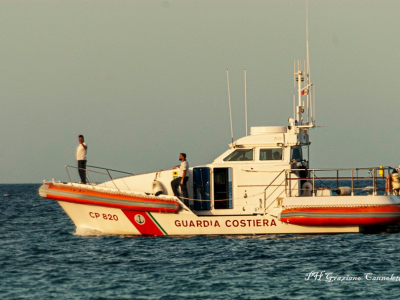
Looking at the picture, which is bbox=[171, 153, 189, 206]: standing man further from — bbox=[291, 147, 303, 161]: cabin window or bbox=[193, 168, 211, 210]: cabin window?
bbox=[291, 147, 303, 161]: cabin window

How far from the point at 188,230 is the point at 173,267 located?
3.36 meters

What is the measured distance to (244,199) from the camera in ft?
60.5

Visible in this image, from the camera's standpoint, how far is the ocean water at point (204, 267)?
12.7 m

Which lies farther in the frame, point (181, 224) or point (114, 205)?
point (181, 224)

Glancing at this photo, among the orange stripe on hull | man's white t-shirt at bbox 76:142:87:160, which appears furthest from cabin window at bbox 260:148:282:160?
man's white t-shirt at bbox 76:142:87:160

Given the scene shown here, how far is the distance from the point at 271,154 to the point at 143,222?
3.90 meters

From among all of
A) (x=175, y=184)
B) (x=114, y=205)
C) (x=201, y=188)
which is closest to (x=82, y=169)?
(x=114, y=205)

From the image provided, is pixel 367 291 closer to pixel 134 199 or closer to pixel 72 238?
pixel 134 199

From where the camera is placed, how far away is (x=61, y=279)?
45.4 ft

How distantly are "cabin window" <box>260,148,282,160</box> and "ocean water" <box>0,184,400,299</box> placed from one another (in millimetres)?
2132

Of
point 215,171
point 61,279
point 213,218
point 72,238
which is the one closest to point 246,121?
point 215,171

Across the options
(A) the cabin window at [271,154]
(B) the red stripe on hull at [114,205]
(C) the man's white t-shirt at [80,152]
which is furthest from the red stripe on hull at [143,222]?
(A) the cabin window at [271,154]

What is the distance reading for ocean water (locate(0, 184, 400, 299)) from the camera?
12742 mm

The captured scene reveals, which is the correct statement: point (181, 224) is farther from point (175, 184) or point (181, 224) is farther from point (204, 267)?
point (204, 267)
